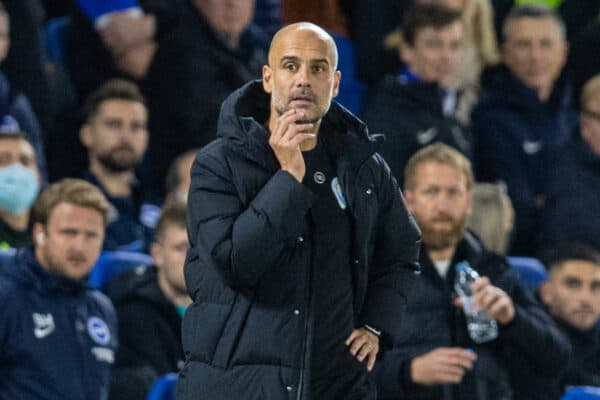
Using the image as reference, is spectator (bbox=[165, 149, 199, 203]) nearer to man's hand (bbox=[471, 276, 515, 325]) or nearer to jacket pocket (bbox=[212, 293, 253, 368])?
man's hand (bbox=[471, 276, 515, 325])

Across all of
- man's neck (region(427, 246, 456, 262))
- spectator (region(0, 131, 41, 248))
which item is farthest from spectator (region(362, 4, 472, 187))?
spectator (region(0, 131, 41, 248))

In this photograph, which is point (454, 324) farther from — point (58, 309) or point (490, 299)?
point (58, 309)

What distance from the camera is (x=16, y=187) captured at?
23.2ft

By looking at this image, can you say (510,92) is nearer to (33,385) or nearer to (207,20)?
(207,20)

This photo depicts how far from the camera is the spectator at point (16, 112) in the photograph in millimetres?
7539

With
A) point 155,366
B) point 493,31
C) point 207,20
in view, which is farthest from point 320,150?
point 493,31

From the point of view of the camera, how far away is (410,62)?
8375 millimetres

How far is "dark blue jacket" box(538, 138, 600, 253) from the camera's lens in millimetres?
8070

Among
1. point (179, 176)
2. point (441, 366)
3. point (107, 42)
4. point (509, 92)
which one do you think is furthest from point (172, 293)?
point (509, 92)

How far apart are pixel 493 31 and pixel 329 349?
18.8 ft

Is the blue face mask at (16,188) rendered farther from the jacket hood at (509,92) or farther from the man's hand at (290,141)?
the man's hand at (290,141)

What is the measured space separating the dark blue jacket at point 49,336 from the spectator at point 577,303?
7.11 feet

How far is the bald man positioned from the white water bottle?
5.50 ft

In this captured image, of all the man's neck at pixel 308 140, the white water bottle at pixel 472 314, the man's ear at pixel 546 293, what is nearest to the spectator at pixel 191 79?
the man's ear at pixel 546 293
